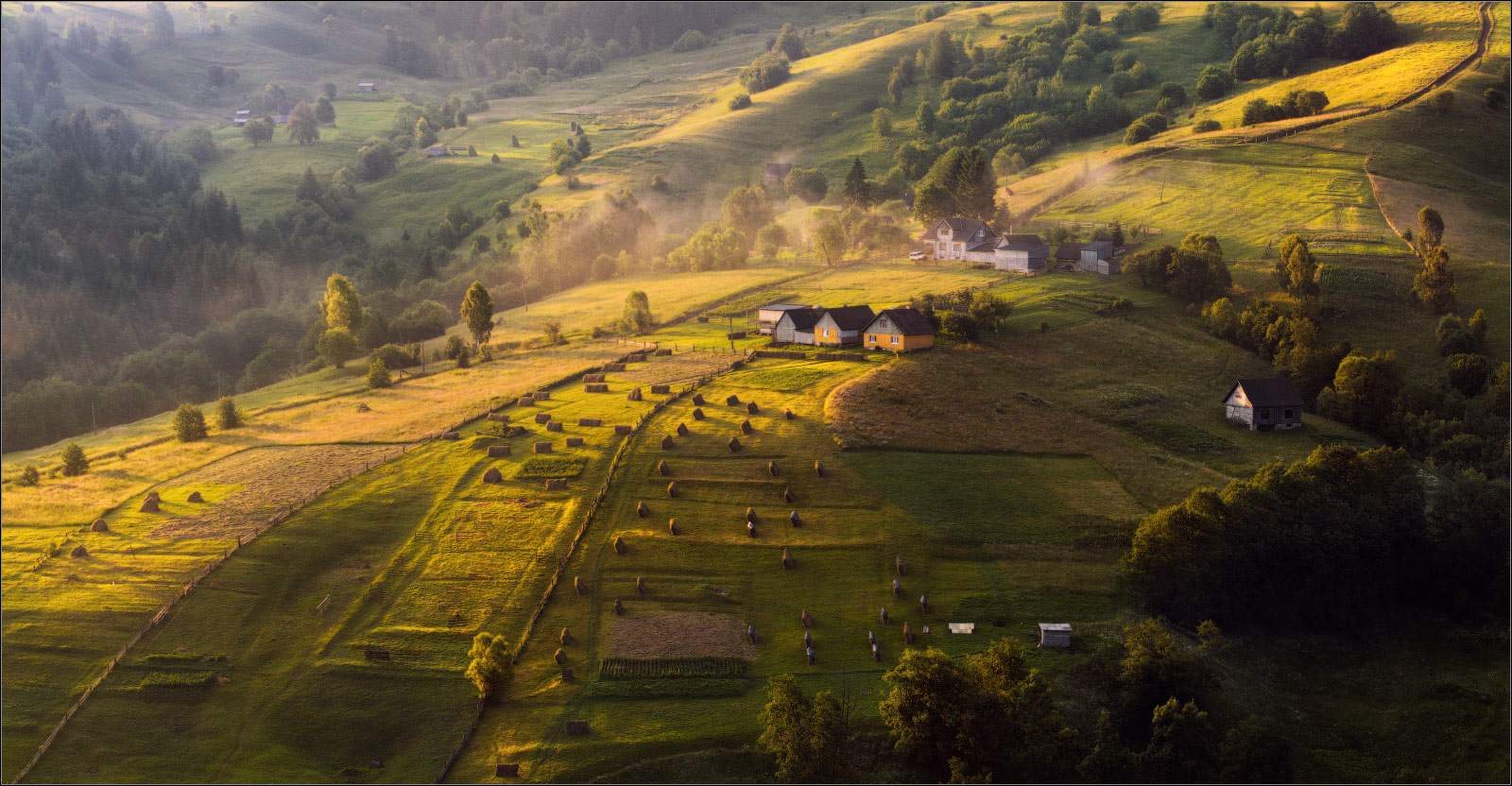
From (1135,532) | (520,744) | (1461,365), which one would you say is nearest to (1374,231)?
(1461,365)

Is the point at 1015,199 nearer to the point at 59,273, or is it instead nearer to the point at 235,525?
the point at 235,525

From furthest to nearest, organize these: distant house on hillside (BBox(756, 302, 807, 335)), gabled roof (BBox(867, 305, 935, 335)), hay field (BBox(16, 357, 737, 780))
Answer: distant house on hillside (BBox(756, 302, 807, 335)) < gabled roof (BBox(867, 305, 935, 335)) < hay field (BBox(16, 357, 737, 780))

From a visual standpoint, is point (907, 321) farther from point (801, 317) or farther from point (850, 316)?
point (801, 317)

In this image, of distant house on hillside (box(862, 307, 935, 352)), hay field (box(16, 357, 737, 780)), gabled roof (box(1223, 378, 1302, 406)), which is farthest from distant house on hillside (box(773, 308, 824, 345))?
gabled roof (box(1223, 378, 1302, 406))

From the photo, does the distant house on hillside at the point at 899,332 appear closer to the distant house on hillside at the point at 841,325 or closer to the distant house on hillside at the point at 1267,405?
the distant house on hillside at the point at 841,325

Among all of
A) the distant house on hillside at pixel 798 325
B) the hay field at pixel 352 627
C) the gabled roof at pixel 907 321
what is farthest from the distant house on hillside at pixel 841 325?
the hay field at pixel 352 627

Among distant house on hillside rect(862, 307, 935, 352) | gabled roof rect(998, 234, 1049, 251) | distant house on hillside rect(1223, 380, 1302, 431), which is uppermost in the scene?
gabled roof rect(998, 234, 1049, 251)

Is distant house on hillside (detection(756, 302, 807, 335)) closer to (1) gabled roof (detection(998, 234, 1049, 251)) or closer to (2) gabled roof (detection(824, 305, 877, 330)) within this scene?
(2) gabled roof (detection(824, 305, 877, 330))
